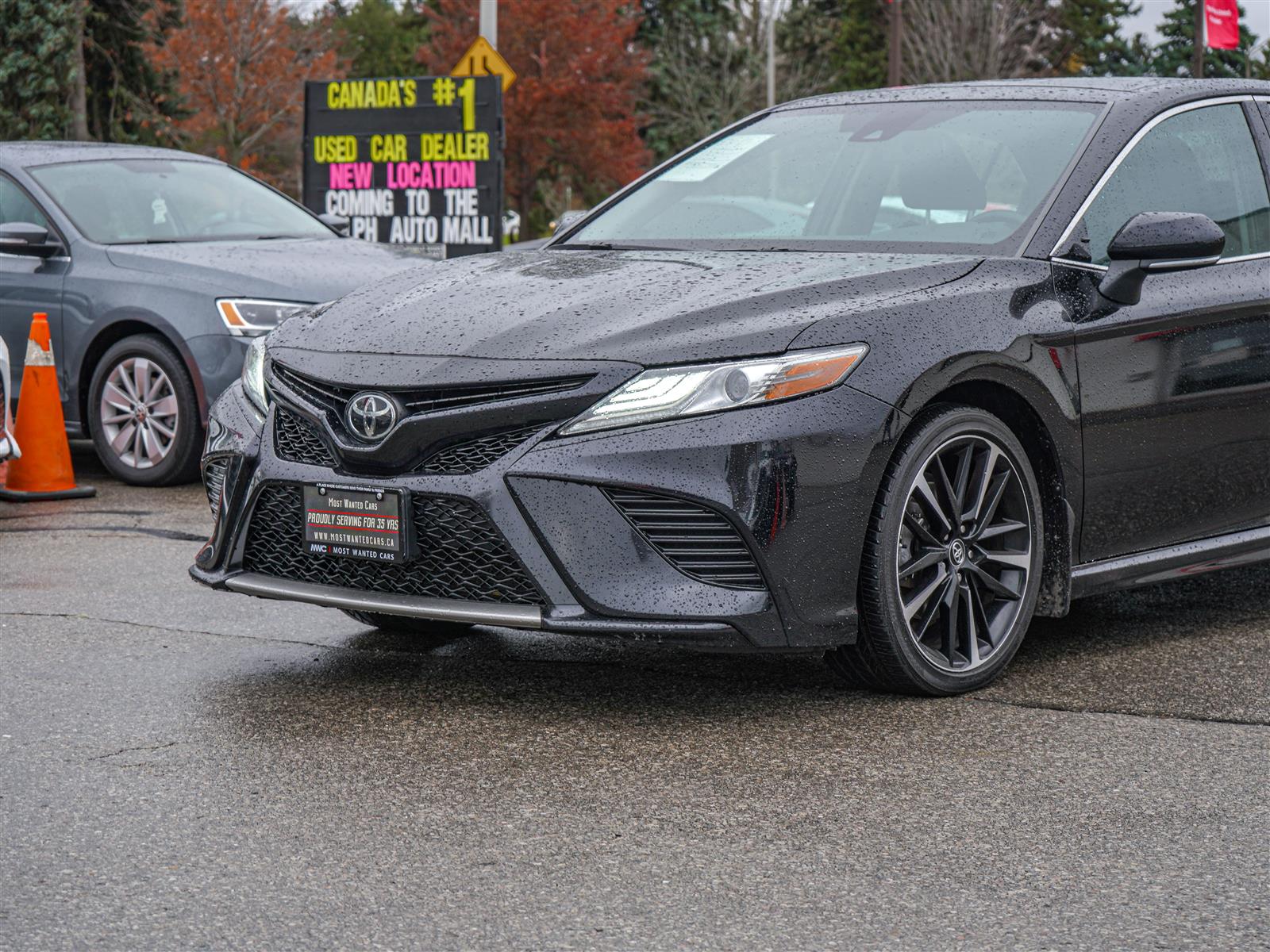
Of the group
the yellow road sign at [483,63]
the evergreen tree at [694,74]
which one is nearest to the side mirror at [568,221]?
the yellow road sign at [483,63]

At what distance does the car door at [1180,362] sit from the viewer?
5.03 m

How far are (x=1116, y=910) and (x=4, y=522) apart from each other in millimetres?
5787

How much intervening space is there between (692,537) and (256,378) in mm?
1463

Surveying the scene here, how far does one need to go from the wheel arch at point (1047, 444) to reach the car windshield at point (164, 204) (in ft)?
19.2

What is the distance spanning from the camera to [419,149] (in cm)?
1516

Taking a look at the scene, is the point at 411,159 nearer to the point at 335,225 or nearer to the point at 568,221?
the point at 335,225

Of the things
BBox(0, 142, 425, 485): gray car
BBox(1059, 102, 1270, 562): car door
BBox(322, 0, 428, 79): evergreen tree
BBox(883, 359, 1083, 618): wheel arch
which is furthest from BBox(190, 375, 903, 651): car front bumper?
BBox(322, 0, 428, 79): evergreen tree

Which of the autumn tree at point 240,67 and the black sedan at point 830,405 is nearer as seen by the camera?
the black sedan at point 830,405

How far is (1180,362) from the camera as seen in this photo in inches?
205

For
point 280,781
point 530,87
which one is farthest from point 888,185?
point 530,87

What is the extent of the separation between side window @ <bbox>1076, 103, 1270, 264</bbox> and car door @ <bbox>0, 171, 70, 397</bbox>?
5.80 meters

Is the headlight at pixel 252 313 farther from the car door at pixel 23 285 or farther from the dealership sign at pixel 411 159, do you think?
the dealership sign at pixel 411 159

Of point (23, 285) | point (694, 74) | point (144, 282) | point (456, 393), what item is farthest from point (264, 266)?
point (694, 74)

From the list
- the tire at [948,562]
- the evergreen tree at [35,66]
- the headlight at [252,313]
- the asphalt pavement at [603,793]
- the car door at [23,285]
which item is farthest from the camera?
the evergreen tree at [35,66]
